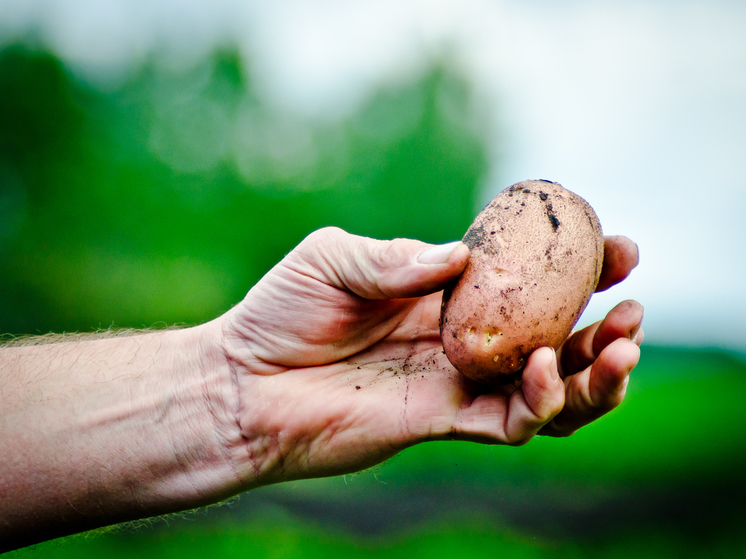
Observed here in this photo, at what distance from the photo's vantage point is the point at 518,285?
0.99m

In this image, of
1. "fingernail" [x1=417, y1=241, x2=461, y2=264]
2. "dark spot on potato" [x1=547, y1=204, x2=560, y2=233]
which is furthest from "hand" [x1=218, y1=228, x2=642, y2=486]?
"dark spot on potato" [x1=547, y1=204, x2=560, y2=233]

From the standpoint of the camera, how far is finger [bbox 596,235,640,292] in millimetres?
1199

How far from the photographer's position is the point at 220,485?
4.12ft

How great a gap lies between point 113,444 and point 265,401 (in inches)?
16.6

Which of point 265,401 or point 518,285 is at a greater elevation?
point 518,285

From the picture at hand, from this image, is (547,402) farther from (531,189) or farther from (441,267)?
(531,189)

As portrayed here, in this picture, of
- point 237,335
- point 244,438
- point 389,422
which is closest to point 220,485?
point 244,438

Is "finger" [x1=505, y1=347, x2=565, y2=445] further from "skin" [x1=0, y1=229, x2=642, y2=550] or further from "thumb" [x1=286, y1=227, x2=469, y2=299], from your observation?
"thumb" [x1=286, y1=227, x2=469, y2=299]

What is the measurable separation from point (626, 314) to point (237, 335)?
100cm

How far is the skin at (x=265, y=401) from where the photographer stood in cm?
113

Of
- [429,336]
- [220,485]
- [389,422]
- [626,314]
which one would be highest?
[626,314]

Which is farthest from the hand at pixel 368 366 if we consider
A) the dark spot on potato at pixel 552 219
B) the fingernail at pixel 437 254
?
the dark spot on potato at pixel 552 219

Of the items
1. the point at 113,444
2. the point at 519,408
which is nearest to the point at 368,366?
the point at 519,408

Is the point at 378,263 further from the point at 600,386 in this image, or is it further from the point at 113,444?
the point at 113,444
